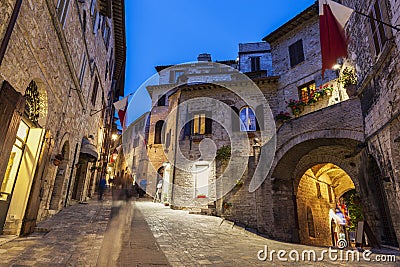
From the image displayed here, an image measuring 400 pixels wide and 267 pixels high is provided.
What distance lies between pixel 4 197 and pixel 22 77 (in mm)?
2917

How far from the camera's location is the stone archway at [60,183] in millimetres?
9000

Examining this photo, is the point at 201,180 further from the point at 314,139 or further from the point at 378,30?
the point at 378,30

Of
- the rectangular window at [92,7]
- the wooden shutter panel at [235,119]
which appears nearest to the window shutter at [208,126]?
the wooden shutter panel at [235,119]

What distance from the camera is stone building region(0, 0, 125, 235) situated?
4273mm

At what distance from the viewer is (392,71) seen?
21.0 ft

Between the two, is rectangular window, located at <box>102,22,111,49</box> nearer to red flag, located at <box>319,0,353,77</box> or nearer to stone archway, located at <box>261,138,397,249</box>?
red flag, located at <box>319,0,353,77</box>

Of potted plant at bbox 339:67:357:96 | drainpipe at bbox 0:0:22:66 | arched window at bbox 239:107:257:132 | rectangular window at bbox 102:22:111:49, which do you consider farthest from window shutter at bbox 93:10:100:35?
potted plant at bbox 339:67:357:96

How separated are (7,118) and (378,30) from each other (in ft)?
32.8

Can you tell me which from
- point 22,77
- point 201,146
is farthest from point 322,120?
point 22,77

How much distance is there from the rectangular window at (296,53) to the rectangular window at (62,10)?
1318 centimetres

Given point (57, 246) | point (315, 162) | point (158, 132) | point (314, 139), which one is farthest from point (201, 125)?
point (57, 246)

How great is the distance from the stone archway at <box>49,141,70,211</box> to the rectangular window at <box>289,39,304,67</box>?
14052 mm

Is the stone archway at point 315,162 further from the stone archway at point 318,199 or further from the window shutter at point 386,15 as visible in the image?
the window shutter at point 386,15

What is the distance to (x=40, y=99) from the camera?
251 inches
